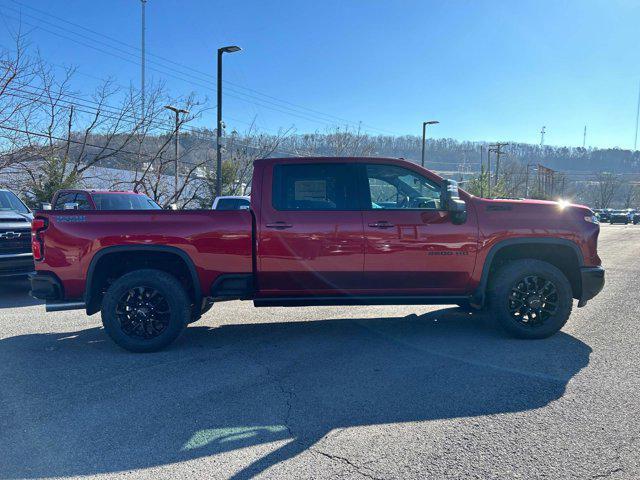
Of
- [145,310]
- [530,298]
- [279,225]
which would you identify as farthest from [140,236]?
[530,298]

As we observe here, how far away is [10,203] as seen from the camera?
9.14 metres

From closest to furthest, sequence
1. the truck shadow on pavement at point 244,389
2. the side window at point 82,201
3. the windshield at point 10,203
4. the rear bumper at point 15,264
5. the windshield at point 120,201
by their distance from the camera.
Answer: the truck shadow on pavement at point 244,389 < the rear bumper at point 15,264 < the windshield at point 10,203 < the side window at point 82,201 < the windshield at point 120,201

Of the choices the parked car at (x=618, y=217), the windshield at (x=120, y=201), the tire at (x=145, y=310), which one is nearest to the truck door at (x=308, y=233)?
the tire at (x=145, y=310)

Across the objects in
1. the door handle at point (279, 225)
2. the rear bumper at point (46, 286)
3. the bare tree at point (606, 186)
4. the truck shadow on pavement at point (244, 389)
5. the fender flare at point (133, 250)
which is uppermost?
the bare tree at point (606, 186)

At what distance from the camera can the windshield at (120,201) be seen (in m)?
10.6

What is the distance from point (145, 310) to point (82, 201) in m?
6.79

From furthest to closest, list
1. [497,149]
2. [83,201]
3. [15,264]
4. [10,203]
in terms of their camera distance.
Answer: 1. [497,149]
2. [83,201]
3. [10,203]
4. [15,264]

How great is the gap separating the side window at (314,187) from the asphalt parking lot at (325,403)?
62.1 inches

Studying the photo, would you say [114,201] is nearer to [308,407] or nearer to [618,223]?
[308,407]

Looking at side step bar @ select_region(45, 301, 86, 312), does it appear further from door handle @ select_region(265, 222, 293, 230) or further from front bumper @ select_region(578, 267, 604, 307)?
front bumper @ select_region(578, 267, 604, 307)

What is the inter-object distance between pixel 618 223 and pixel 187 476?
72.5m

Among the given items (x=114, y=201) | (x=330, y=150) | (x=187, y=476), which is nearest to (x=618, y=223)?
(x=330, y=150)

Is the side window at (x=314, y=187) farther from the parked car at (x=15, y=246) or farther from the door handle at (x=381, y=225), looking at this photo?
the parked car at (x=15, y=246)

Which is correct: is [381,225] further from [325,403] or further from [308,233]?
[325,403]
